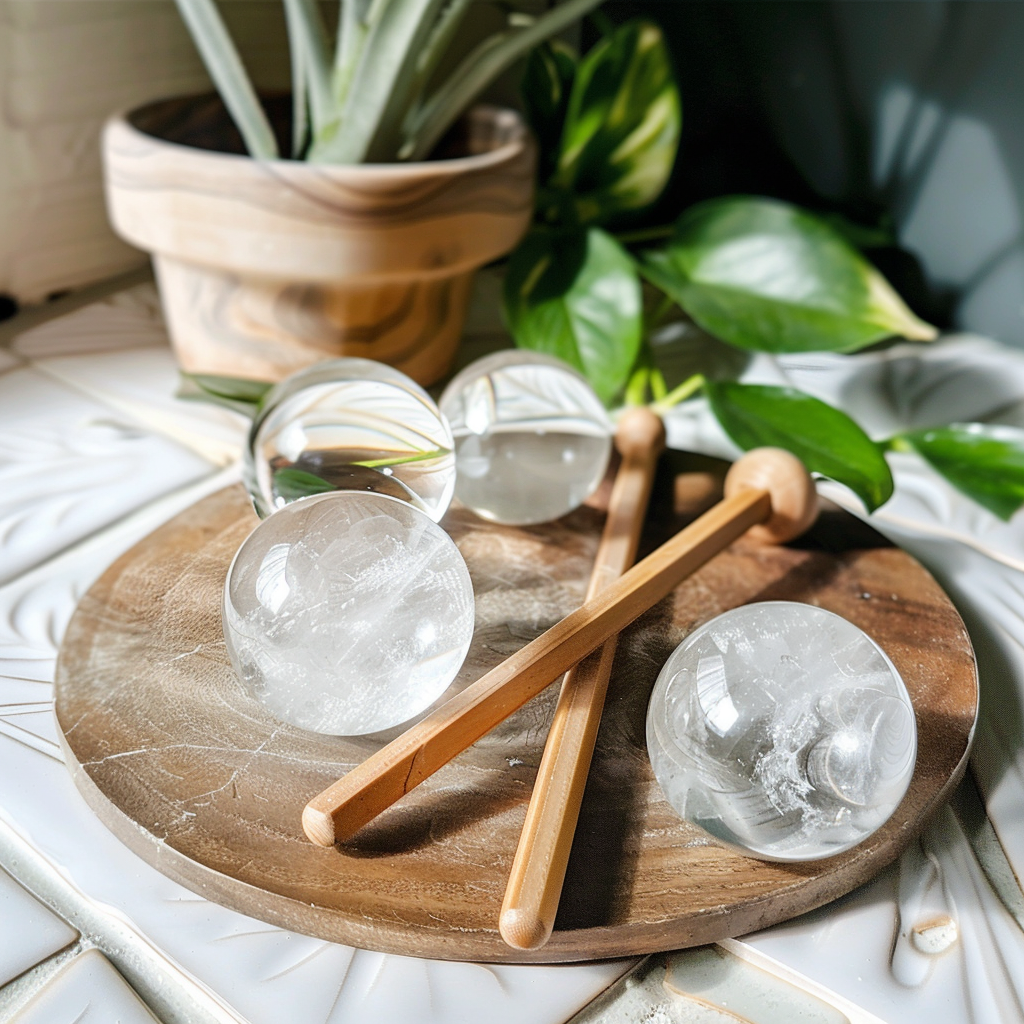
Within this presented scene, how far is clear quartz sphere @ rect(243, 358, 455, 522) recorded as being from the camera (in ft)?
1.38

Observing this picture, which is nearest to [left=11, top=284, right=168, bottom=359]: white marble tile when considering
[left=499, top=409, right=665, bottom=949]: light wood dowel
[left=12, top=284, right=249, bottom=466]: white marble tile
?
[left=12, top=284, right=249, bottom=466]: white marble tile

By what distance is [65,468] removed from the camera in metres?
0.57

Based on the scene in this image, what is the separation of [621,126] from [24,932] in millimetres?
655

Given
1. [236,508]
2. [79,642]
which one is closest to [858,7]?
[236,508]

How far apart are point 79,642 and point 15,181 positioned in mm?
468

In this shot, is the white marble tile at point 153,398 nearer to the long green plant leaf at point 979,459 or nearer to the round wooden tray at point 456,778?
the round wooden tray at point 456,778

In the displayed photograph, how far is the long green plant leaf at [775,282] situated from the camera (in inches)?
25.2

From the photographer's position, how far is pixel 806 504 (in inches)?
18.9

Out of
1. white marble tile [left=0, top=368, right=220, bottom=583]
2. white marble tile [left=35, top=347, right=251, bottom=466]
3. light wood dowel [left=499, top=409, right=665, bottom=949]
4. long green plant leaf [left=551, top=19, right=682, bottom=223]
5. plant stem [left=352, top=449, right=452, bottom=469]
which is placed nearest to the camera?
light wood dowel [left=499, top=409, right=665, bottom=949]

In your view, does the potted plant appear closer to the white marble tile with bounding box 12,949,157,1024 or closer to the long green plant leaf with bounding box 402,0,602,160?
the long green plant leaf with bounding box 402,0,602,160

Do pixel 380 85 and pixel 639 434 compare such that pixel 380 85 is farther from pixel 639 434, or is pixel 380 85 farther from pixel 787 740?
pixel 787 740

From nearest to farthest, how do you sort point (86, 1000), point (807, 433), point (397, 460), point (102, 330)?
point (86, 1000)
point (397, 460)
point (807, 433)
point (102, 330)

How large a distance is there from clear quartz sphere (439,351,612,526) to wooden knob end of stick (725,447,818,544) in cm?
8

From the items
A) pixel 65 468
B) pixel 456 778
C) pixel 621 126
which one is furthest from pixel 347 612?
pixel 621 126
